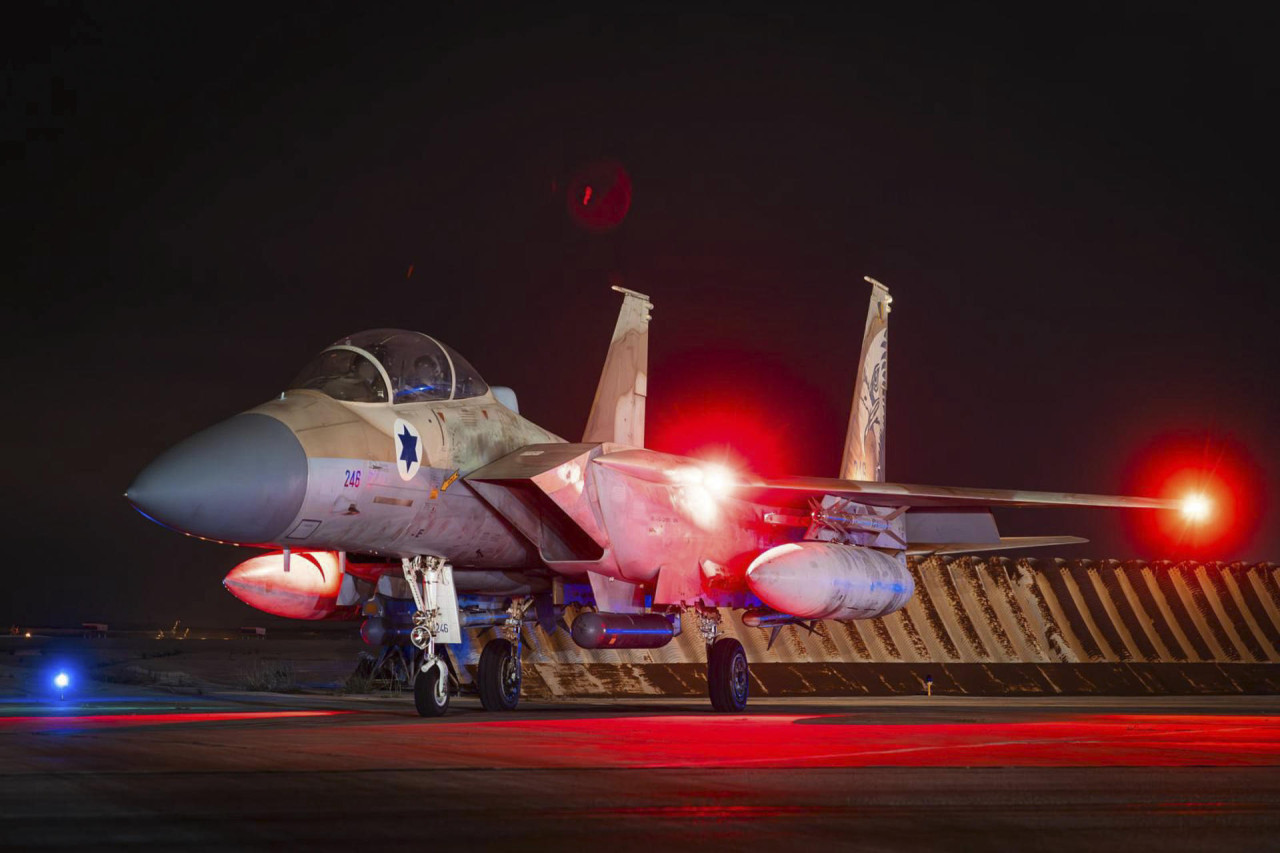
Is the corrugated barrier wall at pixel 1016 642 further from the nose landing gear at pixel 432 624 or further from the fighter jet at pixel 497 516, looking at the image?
the nose landing gear at pixel 432 624

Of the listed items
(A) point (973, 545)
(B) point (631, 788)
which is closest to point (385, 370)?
(B) point (631, 788)

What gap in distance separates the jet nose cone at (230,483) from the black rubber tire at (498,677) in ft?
13.4

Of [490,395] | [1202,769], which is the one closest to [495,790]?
[1202,769]

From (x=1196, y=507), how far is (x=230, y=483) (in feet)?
39.3

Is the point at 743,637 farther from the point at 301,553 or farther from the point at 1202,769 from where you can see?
the point at 1202,769

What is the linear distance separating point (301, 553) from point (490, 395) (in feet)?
10.4

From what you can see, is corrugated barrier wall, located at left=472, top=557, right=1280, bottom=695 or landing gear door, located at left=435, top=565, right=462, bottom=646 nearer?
landing gear door, located at left=435, top=565, right=462, bottom=646

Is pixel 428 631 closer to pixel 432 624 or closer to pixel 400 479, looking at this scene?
pixel 432 624

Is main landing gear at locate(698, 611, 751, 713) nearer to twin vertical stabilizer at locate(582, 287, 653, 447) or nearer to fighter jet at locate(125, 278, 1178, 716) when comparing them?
fighter jet at locate(125, 278, 1178, 716)

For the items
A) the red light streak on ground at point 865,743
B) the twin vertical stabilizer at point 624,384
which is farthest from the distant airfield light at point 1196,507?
the twin vertical stabilizer at point 624,384

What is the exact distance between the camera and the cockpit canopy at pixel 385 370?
13133 millimetres

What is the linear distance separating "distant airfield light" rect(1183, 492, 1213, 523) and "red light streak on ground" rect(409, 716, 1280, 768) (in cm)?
431

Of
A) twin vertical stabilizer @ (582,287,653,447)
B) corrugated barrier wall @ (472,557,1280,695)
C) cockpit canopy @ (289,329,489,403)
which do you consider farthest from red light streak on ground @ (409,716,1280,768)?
corrugated barrier wall @ (472,557,1280,695)

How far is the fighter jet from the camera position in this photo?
11.9m
